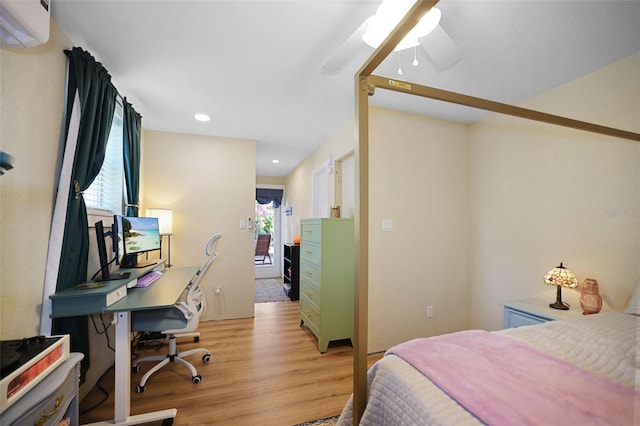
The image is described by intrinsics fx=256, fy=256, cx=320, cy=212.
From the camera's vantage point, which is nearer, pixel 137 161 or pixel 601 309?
pixel 601 309

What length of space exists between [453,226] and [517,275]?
0.73 meters

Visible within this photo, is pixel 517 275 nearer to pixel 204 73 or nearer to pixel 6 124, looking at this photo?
pixel 204 73

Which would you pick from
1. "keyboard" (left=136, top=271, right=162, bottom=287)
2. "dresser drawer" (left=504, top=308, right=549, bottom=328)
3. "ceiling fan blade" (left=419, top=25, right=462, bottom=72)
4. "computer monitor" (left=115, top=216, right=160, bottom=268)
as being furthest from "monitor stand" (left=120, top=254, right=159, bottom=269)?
"dresser drawer" (left=504, top=308, right=549, bottom=328)

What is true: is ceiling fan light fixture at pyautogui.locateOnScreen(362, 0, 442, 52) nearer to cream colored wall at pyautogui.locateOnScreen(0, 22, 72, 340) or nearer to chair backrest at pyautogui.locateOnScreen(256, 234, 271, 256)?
cream colored wall at pyautogui.locateOnScreen(0, 22, 72, 340)

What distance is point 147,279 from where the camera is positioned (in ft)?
7.00

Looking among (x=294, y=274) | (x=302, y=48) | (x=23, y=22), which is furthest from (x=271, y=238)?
(x=23, y=22)

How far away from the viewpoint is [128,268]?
223 cm

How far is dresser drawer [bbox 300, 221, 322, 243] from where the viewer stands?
2684mm

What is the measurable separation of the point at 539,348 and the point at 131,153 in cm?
345

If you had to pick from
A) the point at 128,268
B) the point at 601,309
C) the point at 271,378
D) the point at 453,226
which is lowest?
the point at 271,378

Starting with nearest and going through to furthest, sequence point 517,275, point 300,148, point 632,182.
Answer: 1. point 632,182
2. point 517,275
3. point 300,148

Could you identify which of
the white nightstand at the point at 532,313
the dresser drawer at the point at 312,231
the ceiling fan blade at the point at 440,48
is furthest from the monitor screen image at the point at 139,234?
the white nightstand at the point at 532,313

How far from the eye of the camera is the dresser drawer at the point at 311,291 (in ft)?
8.84

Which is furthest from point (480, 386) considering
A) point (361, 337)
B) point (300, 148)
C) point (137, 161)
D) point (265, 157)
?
point (265, 157)
